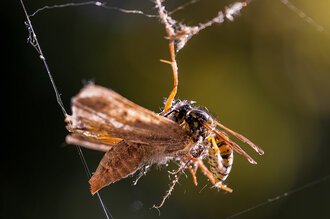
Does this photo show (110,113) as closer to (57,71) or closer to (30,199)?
(57,71)

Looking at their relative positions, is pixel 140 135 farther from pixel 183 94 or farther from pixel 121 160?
pixel 183 94

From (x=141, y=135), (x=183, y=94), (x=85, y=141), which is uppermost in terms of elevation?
(x=141, y=135)

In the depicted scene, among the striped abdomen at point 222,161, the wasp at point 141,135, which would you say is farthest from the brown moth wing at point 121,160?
the striped abdomen at point 222,161

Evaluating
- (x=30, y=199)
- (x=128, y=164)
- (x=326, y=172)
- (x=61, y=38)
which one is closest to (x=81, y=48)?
(x=61, y=38)

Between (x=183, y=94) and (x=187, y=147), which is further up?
(x=187, y=147)

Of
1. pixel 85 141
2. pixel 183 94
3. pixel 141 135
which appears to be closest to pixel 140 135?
pixel 141 135

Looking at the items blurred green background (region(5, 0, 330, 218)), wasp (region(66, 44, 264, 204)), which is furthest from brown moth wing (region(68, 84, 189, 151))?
blurred green background (region(5, 0, 330, 218))

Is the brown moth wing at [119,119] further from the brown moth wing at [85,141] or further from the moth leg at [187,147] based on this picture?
the brown moth wing at [85,141]

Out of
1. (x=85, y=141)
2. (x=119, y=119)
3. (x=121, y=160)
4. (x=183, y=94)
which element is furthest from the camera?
(x=183, y=94)

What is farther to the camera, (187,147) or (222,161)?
Answer: (222,161)
